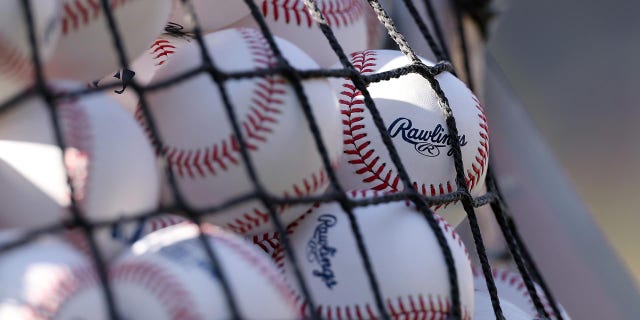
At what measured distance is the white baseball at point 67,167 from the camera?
0.66 meters

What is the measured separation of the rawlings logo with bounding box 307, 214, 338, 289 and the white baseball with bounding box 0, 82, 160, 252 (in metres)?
0.16

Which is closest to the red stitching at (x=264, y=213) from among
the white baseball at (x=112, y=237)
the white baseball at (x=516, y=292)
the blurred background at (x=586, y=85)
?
the white baseball at (x=112, y=237)

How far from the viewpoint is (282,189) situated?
0.78m

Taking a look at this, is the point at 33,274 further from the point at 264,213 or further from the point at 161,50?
the point at 161,50

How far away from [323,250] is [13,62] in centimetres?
29

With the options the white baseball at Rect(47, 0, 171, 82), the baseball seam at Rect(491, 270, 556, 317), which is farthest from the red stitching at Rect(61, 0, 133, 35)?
the baseball seam at Rect(491, 270, 556, 317)

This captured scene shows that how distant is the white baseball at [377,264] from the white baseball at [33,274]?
0.20m

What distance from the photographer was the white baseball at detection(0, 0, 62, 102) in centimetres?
65

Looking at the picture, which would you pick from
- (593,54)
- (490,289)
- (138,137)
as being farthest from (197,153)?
(593,54)

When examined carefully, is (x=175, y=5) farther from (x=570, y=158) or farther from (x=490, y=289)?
(x=570, y=158)

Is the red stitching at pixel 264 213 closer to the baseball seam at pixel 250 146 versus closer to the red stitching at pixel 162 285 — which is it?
the baseball seam at pixel 250 146

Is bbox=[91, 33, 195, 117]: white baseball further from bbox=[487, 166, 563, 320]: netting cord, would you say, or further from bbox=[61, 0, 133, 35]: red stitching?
bbox=[487, 166, 563, 320]: netting cord

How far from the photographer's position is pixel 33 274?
60cm

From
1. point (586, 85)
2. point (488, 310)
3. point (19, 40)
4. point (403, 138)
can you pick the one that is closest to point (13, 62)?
point (19, 40)
